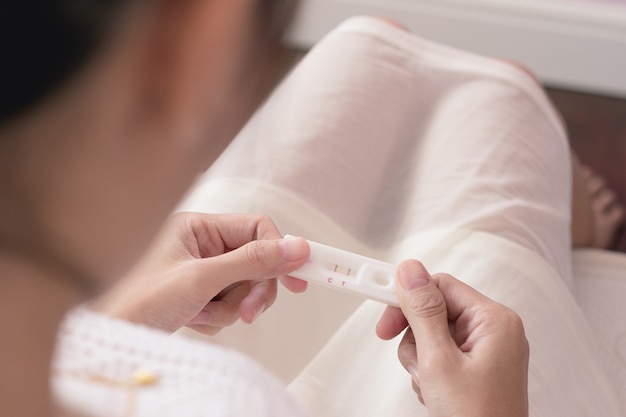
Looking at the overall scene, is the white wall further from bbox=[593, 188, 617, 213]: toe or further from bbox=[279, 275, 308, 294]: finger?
bbox=[279, 275, 308, 294]: finger

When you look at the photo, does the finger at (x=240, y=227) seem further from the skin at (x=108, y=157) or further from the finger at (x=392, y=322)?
the skin at (x=108, y=157)

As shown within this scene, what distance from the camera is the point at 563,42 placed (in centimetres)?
157

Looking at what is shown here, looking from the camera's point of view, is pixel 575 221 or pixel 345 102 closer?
pixel 345 102

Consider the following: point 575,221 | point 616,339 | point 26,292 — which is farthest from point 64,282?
point 575,221

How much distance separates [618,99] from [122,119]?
59.3 inches

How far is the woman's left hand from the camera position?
61cm

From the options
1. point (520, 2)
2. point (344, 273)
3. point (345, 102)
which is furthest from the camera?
point (520, 2)

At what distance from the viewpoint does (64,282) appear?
0.31m

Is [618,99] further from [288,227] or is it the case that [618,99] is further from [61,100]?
[61,100]

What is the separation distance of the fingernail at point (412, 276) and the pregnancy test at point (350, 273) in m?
0.02

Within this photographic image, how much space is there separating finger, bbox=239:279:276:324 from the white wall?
3.16 feet

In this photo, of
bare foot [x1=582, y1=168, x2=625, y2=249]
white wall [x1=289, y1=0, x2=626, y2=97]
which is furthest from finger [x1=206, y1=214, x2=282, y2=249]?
white wall [x1=289, y1=0, x2=626, y2=97]

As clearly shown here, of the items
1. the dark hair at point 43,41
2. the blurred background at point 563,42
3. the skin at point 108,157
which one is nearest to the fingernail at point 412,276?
the skin at point 108,157

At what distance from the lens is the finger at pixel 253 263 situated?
0.59 metres
